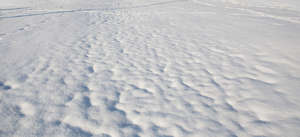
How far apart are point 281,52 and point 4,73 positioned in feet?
17.4

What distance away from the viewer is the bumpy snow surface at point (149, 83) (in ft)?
7.28

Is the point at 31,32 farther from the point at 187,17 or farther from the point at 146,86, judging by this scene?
the point at 187,17

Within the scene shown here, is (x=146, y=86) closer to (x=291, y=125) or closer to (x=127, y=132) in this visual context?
(x=127, y=132)

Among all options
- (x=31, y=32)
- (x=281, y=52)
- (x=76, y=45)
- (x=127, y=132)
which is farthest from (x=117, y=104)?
(x=31, y=32)

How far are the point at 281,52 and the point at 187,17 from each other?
14.4 ft

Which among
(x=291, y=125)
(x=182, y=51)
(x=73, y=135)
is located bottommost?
(x=73, y=135)

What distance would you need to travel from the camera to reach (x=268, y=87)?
289 cm

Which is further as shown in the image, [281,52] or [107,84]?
[281,52]

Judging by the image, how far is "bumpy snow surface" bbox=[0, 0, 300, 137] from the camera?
2219 millimetres

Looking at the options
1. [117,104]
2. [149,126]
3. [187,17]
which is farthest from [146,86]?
[187,17]

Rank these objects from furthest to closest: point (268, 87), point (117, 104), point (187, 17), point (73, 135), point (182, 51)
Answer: point (187, 17) → point (182, 51) → point (268, 87) → point (117, 104) → point (73, 135)

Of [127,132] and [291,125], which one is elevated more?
[291,125]

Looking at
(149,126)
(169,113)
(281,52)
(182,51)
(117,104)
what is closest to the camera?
(149,126)

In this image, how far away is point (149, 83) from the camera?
3.12 metres
